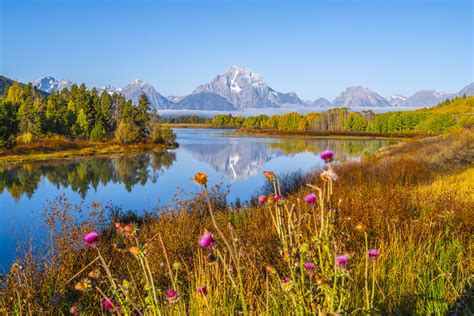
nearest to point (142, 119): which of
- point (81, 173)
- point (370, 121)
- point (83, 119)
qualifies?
point (83, 119)

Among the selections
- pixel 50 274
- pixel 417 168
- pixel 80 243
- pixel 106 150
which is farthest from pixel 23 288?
pixel 106 150

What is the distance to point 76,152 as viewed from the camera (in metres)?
47.8

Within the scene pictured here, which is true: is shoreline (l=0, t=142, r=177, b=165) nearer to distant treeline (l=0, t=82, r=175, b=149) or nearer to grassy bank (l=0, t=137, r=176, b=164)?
grassy bank (l=0, t=137, r=176, b=164)

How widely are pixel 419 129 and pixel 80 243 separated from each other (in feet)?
327

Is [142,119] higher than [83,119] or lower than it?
lower

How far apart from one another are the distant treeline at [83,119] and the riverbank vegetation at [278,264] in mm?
49532

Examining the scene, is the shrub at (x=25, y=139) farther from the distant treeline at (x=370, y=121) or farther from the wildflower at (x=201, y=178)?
the distant treeline at (x=370, y=121)

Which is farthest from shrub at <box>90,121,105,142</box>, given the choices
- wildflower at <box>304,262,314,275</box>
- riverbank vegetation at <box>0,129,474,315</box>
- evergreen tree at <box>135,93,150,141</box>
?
wildflower at <box>304,262,314,275</box>

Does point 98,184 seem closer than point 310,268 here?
No

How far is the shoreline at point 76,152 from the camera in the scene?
42.1 meters

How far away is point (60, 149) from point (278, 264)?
52948 mm

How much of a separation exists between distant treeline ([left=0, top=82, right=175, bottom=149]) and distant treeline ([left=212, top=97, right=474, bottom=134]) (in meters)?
60.7

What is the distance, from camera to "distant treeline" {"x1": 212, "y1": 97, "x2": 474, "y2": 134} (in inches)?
3653

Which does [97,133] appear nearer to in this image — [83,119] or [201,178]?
[83,119]
